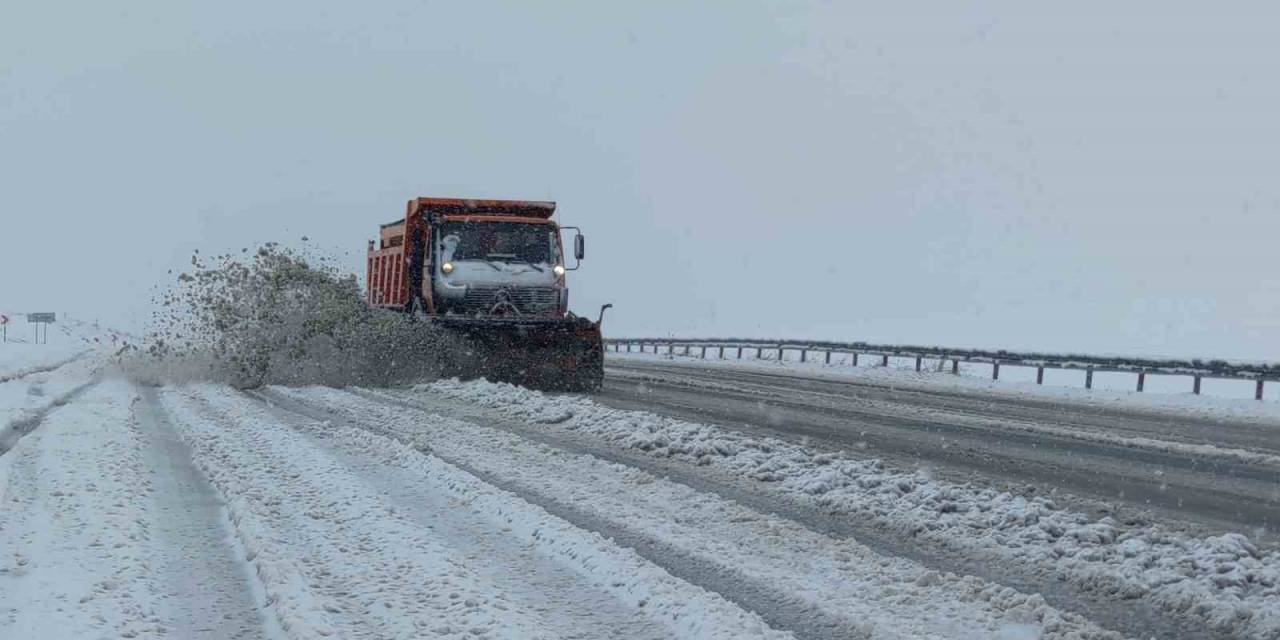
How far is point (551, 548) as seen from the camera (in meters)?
6.58

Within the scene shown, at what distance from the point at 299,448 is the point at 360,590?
533 centimetres

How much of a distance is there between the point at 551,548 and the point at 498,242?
13.3m

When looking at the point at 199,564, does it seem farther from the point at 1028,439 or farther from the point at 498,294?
the point at 498,294

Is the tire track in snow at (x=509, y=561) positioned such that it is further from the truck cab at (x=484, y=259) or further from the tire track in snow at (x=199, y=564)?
the truck cab at (x=484, y=259)

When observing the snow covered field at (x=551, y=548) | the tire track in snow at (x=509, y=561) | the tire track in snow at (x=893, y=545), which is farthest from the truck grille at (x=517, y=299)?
the tire track in snow at (x=509, y=561)

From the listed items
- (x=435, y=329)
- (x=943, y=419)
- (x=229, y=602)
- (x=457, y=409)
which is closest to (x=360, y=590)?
(x=229, y=602)

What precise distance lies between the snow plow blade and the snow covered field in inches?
294

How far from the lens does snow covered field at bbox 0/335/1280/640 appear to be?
518 centimetres

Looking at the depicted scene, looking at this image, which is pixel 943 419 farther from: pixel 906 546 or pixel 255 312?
pixel 255 312

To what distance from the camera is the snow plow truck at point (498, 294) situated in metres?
18.9

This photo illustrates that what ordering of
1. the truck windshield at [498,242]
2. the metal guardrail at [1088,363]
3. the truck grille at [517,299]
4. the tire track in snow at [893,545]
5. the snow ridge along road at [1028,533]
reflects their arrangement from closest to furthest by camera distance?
the tire track in snow at [893,545] → the snow ridge along road at [1028,533] → the truck grille at [517,299] → the truck windshield at [498,242] → the metal guardrail at [1088,363]

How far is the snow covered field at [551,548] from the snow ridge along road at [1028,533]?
0.02m

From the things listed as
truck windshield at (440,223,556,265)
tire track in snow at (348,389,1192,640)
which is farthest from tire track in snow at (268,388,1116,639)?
truck windshield at (440,223,556,265)

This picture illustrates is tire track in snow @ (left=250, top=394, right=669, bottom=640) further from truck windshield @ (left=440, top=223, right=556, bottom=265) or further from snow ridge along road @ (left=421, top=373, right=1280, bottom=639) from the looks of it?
truck windshield @ (left=440, top=223, right=556, bottom=265)
